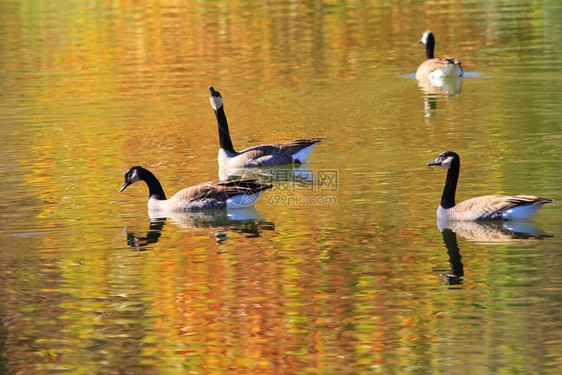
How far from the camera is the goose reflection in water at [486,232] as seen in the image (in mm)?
15839

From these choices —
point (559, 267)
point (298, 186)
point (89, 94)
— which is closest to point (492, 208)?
point (559, 267)

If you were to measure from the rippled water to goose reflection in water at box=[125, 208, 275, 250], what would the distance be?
6 centimetres

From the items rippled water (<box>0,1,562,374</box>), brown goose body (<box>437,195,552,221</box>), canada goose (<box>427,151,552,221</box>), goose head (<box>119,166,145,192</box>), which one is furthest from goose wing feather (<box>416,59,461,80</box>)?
brown goose body (<box>437,195,552,221</box>)

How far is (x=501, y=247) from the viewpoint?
50.8 feet

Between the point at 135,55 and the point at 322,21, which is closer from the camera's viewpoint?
the point at 135,55

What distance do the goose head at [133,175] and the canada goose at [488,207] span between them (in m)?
5.38

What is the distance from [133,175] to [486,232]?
6.46m

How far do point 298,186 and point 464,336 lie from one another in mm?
9166

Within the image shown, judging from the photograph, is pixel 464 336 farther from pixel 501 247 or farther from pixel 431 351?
pixel 501 247

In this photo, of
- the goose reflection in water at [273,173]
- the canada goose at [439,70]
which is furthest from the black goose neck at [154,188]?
the canada goose at [439,70]

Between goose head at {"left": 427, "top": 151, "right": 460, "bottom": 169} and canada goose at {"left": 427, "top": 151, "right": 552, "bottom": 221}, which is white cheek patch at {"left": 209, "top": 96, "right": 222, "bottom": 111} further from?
canada goose at {"left": 427, "top": 151, "right": 552, "bottom": 221}

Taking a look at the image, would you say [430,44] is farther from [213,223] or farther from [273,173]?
[213,223]

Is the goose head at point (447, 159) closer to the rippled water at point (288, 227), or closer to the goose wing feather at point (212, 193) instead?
the rippled water at point (288, 227)

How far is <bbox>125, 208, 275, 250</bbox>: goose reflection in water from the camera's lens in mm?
16891
